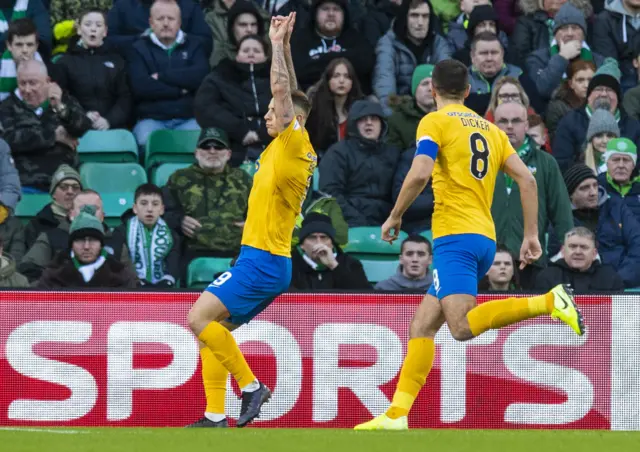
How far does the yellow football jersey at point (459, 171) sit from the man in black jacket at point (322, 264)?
10.2 ft

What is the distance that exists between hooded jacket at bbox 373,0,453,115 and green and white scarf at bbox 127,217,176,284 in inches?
112

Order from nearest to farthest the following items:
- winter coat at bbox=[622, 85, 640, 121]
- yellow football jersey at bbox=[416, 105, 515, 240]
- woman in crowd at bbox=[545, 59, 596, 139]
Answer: yellow football jersey at bbox=[416, 105, 515, 240]
woman in crowd at bbox=[545, 59, 596, 139]
winter coat at bbox=[622, 85, 640, 121]

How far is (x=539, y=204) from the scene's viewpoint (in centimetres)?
1194

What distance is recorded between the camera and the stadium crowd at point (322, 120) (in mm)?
11695

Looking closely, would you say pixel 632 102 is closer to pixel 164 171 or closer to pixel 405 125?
pixel 405 125

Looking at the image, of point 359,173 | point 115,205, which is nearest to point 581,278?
point 359,173

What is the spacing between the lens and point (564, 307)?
8.18 m

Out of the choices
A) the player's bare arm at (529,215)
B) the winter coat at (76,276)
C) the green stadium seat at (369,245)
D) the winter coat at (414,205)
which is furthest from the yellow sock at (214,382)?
the winter coat at (414,205)

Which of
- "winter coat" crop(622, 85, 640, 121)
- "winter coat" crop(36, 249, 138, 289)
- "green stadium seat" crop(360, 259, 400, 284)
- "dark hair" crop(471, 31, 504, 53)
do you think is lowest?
"green stadium seat" crop(360, 259, 400, 284)

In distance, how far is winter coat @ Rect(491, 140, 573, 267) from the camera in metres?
12.0

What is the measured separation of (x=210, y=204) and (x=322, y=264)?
1.44 metres

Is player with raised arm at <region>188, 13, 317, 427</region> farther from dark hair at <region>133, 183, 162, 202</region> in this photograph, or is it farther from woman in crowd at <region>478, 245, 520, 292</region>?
dark hair at <region>133, 183, 162, 202</region>

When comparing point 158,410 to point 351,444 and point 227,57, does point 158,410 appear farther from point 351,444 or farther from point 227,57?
point 227,57

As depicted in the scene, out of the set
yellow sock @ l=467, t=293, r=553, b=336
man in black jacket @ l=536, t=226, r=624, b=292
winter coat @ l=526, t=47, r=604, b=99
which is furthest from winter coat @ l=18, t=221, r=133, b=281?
winter coat @ l=526, t=47, r=604, b=99
